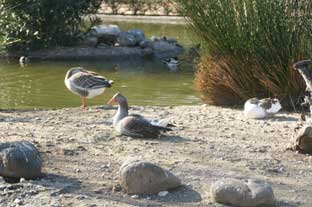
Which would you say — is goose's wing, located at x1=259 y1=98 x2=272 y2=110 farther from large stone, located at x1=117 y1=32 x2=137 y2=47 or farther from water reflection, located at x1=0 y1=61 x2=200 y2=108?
large stone, located at x1=117 y1=32 x2=137 y2=47

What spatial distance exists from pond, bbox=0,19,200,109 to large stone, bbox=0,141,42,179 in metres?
5.65

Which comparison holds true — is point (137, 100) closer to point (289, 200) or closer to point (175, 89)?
point (175, 89)

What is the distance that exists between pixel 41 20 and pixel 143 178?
51.7ft

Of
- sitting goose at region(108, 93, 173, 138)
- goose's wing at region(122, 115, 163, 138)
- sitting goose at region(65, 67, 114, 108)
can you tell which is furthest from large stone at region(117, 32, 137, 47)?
goose's wing at region(122, 115, 163, 138)

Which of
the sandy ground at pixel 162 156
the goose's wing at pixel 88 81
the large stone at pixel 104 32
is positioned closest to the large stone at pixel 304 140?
the sandy ground at pixel 162 156

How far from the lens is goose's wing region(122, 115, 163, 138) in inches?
276

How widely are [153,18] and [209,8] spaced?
21104mm

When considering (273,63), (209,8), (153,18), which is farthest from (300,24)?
(153,18)

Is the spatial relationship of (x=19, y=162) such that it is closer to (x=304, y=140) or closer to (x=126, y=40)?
(x=304, y=140)

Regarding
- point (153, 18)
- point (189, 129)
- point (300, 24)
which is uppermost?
point (300, 24)

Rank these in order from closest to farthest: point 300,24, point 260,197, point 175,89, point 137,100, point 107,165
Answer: point 260,197
point 107,165
point 300,24
point 137,100
point 175,89

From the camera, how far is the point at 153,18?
3061 cm

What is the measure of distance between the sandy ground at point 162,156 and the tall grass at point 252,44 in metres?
0.75

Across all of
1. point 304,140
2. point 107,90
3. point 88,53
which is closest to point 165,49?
point 88,53
